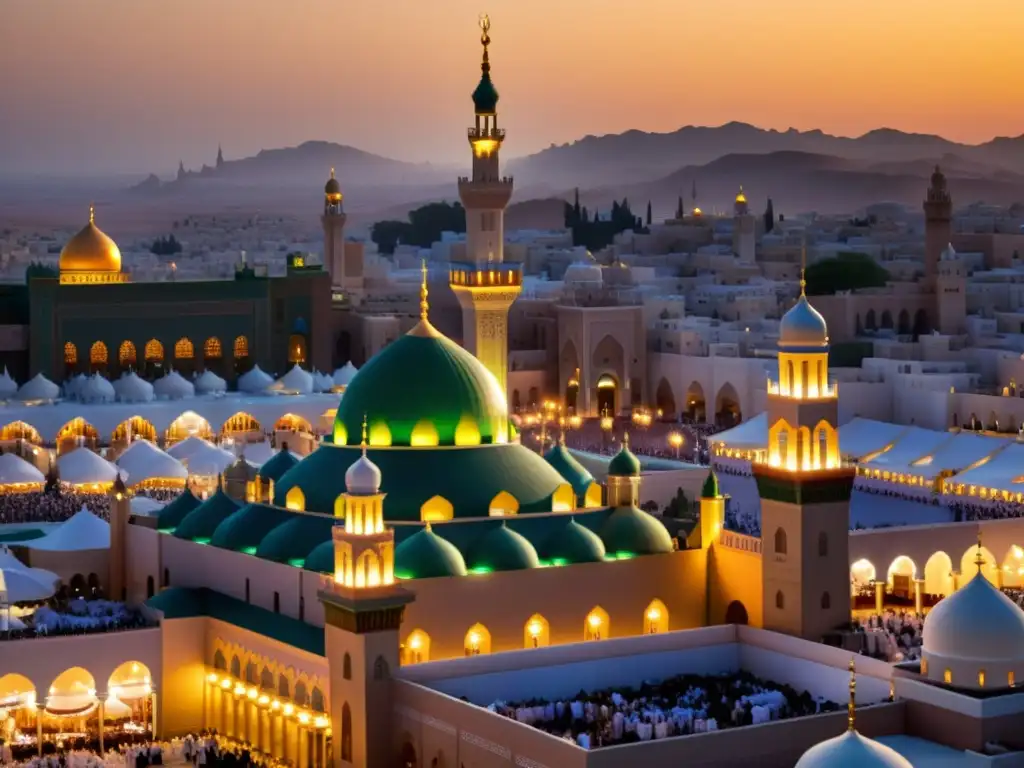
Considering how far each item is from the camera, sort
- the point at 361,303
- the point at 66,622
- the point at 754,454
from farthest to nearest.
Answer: the point at 361,303, the point at 754,454, the point at 66,622

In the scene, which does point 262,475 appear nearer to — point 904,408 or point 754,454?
point 754,454

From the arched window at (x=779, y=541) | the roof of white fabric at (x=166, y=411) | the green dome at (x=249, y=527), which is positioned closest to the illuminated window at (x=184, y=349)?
the roof of white fabric at (x=166, y=411)

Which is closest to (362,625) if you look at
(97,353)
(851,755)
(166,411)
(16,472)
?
(851,755)

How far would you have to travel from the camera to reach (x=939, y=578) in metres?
29.1

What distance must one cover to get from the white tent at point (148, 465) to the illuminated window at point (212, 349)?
11.6 metres

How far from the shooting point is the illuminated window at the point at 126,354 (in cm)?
4903

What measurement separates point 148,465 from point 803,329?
16.5m

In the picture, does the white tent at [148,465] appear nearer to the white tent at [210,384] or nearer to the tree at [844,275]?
the white tent at [210,384]

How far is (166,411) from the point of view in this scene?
44.0 meters

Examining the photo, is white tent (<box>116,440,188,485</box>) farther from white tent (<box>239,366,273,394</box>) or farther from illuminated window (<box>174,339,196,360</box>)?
illuminated window (<box>174,339,196,360</box>)

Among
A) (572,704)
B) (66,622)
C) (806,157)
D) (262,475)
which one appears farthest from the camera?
(806,157)

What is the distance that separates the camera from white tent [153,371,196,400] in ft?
149

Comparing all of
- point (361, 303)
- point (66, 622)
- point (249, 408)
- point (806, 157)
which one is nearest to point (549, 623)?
point (66, 622)

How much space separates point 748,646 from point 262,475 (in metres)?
7.13
